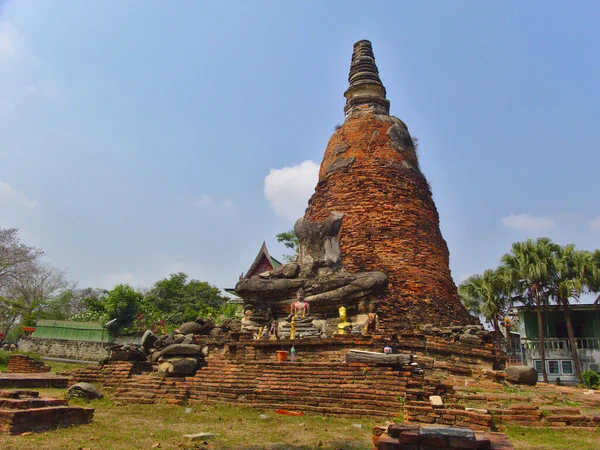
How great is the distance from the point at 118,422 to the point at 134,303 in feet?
75.7

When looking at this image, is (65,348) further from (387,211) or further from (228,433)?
(228,433)

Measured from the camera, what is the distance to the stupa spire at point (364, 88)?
68.8 ft

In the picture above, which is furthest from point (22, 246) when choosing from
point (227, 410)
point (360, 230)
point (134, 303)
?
point (227, 410)

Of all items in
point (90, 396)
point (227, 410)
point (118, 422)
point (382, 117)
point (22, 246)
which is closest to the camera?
point (118, 422)

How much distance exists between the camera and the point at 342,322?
13539 mm

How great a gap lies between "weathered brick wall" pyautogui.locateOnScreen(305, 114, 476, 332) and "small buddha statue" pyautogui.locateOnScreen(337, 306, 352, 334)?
122 centimetres

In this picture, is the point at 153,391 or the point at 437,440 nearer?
the point at 437,440

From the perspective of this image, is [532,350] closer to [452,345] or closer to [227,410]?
[452,345]

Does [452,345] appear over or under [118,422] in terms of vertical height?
over

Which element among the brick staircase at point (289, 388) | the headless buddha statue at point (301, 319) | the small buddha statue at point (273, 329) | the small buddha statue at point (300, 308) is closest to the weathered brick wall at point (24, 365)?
the brick staircase at point (289, 388)

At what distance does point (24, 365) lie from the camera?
16.1 metres

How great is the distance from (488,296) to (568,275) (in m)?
3.95

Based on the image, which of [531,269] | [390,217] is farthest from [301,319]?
[531,269]

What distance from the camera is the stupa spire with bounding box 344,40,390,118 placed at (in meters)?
21.0
